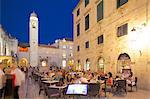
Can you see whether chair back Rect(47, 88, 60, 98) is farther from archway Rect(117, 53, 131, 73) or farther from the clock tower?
the clock tower

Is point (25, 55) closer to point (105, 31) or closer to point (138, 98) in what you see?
point (105, 31)

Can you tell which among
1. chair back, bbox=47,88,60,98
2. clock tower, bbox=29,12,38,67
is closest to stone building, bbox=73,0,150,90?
chair back, bbox=47,88,60,98

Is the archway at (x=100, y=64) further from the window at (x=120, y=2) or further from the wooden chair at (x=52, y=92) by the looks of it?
the wooden chair at (x=52, y=92)

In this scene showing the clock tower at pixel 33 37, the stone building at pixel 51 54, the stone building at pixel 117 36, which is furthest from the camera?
the stone building at pixel 51 54

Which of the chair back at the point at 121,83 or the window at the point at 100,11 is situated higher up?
the window at the point at 100,11

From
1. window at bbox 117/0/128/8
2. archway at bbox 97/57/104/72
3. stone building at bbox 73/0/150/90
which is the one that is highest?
window at bbox 117/0/128/8

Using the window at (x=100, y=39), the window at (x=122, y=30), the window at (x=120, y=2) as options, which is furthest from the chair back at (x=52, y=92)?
the window at (x=100, y=39)

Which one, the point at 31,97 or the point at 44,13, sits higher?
the point at 44,13

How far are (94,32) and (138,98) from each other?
15602 mm

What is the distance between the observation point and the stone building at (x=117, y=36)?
51.6ft

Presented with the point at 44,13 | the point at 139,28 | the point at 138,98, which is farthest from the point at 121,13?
the point at 44,13

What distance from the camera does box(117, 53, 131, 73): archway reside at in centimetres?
1809

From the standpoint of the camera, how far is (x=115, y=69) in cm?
2002

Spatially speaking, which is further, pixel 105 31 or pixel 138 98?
pixel 105 31
